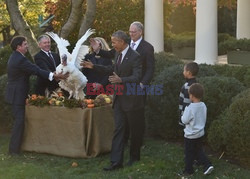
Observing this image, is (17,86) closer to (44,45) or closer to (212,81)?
(44,45)

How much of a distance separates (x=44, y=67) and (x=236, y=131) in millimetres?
3343

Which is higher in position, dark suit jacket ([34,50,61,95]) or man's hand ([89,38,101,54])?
man's hand ([89,38,101,54])

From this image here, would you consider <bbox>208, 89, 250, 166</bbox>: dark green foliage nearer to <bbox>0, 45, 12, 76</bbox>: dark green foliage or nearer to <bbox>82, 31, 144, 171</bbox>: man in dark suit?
<bbox>82, 31, 144, 171</bbox>: man in dark suit

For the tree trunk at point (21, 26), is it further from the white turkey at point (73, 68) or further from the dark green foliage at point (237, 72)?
the dark green foliage at point (237, 72)

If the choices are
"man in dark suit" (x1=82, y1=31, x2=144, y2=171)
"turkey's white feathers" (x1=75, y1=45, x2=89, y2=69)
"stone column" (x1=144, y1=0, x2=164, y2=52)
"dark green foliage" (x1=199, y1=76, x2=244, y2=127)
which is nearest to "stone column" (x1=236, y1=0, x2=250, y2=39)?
"stone column" (x1=144, y1=0, x2=164, y2=52)

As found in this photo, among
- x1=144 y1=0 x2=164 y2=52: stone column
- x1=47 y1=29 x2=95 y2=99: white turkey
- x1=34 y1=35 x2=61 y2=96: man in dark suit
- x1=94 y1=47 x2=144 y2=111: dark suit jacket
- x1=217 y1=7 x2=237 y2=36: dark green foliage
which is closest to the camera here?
x1=94 y1=47 x2=144 y2=111: dark suit jacket

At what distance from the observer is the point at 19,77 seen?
7684 mm

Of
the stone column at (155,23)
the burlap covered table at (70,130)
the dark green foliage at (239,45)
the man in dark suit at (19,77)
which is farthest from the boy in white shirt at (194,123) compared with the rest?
the stone column at (155,23)

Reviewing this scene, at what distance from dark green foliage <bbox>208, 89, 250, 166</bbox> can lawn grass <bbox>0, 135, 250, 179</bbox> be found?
250 millimetres

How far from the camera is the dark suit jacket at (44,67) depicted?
8.03 m

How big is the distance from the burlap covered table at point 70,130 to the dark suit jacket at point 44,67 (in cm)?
54

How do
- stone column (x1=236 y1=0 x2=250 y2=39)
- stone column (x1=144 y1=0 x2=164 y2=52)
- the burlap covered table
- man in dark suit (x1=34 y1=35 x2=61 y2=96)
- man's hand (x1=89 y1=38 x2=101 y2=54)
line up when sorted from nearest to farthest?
the burlap covered table → man in dark suit (x1=34 y1=35 x2=61 y2=96) → man's hand (x1=89 y1=38 x2=101 y2=54) → stone column (x1=144 y1=0 x2=164 y2=52) → stone column (x1=236 y1=0 x2=250 y2=39)

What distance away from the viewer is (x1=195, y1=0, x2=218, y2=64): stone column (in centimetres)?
1495

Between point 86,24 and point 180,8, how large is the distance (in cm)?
1825
